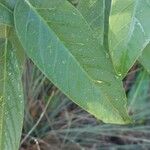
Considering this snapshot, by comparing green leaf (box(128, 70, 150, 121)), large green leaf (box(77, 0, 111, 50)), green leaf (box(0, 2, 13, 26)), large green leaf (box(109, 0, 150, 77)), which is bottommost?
green leaf (box(128, 70, 150, 121))

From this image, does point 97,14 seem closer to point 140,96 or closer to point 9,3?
point 9,3

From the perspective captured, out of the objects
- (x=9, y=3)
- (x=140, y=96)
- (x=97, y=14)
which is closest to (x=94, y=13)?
(x=97, y=14)

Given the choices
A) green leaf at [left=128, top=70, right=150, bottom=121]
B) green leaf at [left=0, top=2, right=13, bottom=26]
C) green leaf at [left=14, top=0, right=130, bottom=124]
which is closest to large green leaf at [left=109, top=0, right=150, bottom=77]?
green leaf at [left=14, top=0, right=130, bottom=124]

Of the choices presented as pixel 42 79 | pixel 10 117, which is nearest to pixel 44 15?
pixel 10 117

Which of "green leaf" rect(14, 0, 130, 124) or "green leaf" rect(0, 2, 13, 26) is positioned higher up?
"green leaf" rect(0, 2, 13, 26)

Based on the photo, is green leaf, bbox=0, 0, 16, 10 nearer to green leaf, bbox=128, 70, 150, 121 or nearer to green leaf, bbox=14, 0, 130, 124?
green leaf, bbox=14, 0, 130, 124

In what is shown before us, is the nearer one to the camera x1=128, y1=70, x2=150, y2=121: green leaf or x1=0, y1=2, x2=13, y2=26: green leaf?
x1=0, y1=2, x2=13, y2=26: green leaf

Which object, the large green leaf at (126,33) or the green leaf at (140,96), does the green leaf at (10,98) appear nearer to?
the large green leaf at (126,33)

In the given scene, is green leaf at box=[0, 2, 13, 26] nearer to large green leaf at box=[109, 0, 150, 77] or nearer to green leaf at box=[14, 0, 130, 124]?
green leaf at box=[14, 0, 130, 124]
